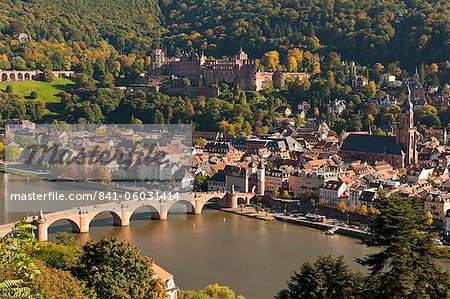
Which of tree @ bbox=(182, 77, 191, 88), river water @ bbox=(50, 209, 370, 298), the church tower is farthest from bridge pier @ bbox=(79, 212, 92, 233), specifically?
tree @ bbox=(182, 77, 191, 88)

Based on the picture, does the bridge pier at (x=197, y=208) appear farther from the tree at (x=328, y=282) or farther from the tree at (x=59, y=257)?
the tree at (x=328, y=282)

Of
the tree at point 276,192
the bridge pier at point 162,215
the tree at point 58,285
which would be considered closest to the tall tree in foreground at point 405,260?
the tree at point 58,285

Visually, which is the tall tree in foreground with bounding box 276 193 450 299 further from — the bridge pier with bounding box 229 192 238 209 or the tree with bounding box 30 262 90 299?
the bridge pier with bounding box 229 192 238 209

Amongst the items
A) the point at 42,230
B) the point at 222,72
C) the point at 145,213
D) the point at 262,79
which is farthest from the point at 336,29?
the point at 42,230

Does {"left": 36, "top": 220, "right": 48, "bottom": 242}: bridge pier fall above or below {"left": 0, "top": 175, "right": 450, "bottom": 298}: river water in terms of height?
above

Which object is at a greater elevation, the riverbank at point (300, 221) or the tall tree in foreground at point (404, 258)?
the tall tree in foreground at point (404, 258)
